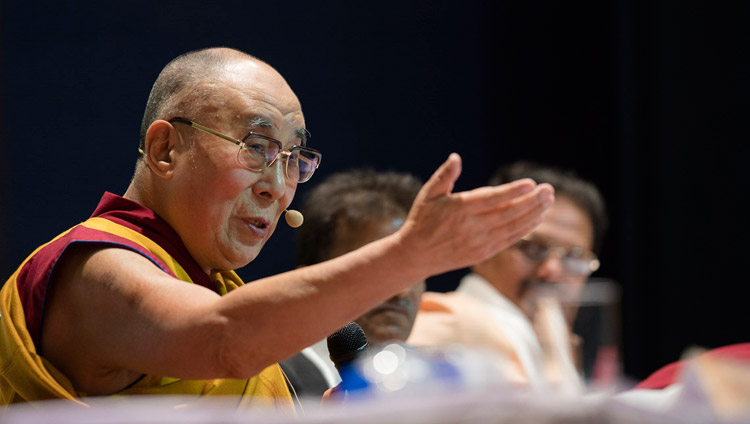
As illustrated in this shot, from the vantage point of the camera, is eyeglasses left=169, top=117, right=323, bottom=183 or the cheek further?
the cheek

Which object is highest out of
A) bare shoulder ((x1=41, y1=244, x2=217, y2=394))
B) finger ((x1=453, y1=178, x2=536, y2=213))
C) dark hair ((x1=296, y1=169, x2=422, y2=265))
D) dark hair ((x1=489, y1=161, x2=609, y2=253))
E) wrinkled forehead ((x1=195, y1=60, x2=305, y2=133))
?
wrinkled forehead ((x1=195, y1=60, x2=305, y2=133))

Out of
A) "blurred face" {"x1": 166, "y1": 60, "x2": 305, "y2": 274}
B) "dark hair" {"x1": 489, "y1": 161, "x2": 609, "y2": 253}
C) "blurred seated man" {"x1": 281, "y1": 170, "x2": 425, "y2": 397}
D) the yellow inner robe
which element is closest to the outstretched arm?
the yellow inner robe

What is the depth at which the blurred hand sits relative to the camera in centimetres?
115

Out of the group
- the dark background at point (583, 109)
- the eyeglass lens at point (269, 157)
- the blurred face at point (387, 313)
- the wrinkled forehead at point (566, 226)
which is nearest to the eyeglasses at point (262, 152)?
the eyeglass lens at point (269, 157)

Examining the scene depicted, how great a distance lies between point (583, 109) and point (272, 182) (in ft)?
9.14

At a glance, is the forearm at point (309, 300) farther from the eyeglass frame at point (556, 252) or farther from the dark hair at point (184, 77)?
the eyeglass frame at point (556, 252)

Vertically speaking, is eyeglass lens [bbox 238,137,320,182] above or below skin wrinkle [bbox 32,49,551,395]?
above

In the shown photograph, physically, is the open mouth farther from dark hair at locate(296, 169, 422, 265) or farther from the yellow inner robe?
dark hair at locate(296, 169, 422, 265)

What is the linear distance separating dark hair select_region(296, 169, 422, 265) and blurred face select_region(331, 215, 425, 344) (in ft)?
0.13

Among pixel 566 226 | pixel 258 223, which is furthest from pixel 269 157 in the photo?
pixel 566 226

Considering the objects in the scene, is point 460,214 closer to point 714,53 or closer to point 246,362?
point 246,362

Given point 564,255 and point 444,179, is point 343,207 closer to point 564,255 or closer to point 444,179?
point 564,255

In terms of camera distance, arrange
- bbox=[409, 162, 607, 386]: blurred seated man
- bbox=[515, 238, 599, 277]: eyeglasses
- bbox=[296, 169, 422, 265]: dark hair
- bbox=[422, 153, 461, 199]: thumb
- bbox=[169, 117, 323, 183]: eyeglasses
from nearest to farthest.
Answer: bbox=[422, 153, 461, 199]: thumb
bbox=[169, 117, 323, 183]: eyeglasses
bbox=[296, 169, 422, 265]: dark hair
bbox=[409, 162, 607, 386]: blurred seated man
bbox=[515, 238, 599, 277]: eyeglasses

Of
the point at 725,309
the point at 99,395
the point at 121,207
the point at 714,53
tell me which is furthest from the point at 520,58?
the point at 99,395
